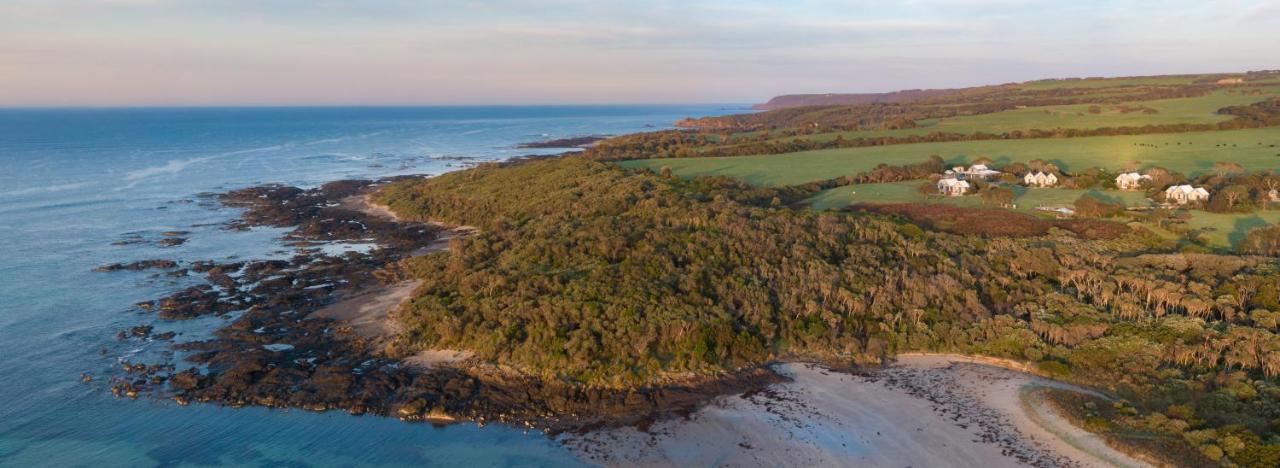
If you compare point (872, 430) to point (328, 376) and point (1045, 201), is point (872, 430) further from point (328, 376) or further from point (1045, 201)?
point (1045, 201)

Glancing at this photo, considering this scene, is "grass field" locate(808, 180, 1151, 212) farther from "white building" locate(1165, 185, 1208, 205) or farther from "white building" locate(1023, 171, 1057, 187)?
"white building" locate(1165, 185, 1208, 205)

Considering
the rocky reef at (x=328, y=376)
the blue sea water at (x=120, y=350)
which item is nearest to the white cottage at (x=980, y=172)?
the rocky reef at (x=328, y=376)

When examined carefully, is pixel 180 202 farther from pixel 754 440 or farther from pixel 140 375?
pixel 754 440

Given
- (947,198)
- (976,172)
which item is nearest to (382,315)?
(947,198)

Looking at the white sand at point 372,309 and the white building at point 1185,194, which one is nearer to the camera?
the white sand at point 372,309

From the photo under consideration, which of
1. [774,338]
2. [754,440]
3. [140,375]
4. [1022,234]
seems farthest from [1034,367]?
[140,375]

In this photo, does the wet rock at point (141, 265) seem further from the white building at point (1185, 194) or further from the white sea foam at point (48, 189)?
the white building at point (1185, 194)
